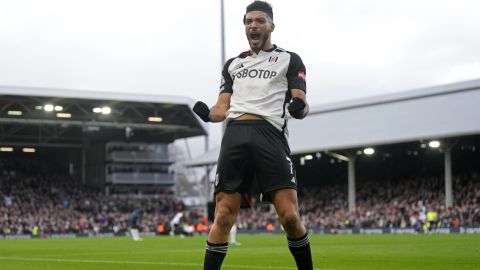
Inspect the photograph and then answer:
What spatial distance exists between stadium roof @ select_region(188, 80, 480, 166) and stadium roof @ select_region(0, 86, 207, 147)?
8941mm

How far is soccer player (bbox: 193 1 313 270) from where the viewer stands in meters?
6.67

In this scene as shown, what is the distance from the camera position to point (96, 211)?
6388 centimetres

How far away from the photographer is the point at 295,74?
6949 millimetres

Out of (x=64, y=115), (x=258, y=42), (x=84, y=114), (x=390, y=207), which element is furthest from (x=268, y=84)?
(x=64, y=115)

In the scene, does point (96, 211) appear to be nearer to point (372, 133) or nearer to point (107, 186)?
point (107, 186)

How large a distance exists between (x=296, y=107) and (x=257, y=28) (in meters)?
0.77

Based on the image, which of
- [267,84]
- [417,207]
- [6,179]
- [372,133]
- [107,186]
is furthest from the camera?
[107,186]

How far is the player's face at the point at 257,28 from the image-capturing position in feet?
22.7

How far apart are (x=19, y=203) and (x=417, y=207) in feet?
97.9

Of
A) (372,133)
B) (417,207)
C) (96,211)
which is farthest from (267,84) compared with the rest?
(96,211)

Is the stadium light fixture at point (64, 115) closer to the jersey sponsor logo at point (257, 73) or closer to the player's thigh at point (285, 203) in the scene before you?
the jersey sponsor logo at point (257, 73)

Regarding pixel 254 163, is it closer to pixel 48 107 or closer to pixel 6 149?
pixel 48 107

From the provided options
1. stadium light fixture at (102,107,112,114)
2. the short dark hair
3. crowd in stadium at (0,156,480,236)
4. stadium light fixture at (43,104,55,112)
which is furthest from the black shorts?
stadium light fixture at (102,107,112,114)

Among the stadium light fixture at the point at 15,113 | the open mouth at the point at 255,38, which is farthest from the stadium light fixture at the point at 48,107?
the open mouth at the point at 255,38
